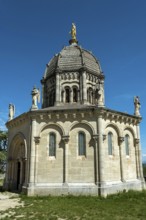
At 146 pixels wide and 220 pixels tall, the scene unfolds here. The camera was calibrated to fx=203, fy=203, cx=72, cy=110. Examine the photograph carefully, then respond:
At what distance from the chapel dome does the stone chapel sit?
7096 mm

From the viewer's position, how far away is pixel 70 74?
84.8 ft

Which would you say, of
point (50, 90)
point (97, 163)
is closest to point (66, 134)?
point (97, 163)

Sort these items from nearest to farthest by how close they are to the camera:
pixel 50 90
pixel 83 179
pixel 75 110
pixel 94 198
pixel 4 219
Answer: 1. pixel 4 219
2. pixel 94 198
3. pixel 83 179
4. pixel 75 110
5. pixel 50 90

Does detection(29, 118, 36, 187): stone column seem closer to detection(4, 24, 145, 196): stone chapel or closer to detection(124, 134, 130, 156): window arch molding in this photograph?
detection(4, 24, 145, 196): stone chapel

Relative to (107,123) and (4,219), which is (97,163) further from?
(4,219)

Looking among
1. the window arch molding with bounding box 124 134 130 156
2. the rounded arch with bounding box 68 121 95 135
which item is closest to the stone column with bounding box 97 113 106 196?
the rounded arch with bounding box 68 121 95 135

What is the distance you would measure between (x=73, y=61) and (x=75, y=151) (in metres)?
13.1

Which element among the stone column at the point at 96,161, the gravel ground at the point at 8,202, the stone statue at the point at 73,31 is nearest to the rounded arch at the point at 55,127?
the stone column at the point at 96,161

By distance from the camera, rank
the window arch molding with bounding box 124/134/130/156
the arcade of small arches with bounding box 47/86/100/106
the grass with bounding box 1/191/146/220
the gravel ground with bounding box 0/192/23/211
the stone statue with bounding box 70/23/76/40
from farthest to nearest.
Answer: the stone statue with bounding box 70/23/76/40 → the arcade of small arches with bounding box 47/86/100/106 → the window arch molding with bounding box 124/134/130/156 → the gravel ground with bounding box 0/192/23/211 → the grass with bounding box 1/191/146/220

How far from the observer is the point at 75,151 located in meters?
18.8

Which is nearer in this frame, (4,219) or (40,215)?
(4,219)

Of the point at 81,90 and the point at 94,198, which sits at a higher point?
the point at 81,90

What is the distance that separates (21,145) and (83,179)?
821 cm

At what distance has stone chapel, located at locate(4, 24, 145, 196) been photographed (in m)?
18.1
